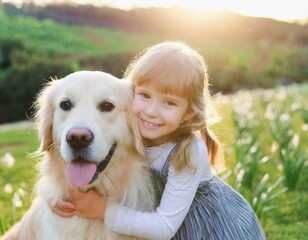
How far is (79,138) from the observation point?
8.61 ft

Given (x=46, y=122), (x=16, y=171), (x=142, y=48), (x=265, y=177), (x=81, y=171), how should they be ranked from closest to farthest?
(x=81, y=171) → (x=46, y=122) → (x=265, y=177) → (x=16, y=171) → (x=142, y=48)

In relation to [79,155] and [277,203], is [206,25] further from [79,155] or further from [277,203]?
[79,155]

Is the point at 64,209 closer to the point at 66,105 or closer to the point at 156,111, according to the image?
the point at 66,105

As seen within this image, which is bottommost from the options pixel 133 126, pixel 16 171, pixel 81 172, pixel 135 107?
pixel 16 171

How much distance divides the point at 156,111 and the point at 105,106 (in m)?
0.26

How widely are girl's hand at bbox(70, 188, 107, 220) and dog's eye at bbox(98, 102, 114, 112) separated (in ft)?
1.47

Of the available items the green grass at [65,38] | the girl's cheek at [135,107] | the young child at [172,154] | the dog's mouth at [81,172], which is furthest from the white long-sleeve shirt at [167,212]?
the green grass at [65,38]

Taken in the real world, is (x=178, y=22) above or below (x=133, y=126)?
below

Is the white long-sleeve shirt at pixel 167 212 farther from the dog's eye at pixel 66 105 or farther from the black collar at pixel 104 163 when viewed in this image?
the dog's eye at pixel 66 105

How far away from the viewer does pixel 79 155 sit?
2.69 metres

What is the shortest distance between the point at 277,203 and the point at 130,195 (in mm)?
2462

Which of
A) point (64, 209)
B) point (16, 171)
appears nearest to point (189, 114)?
point (64, 209)

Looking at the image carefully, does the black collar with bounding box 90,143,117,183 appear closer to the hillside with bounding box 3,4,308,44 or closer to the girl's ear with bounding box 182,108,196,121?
the girl's ear with bounding box 182,108,196,121

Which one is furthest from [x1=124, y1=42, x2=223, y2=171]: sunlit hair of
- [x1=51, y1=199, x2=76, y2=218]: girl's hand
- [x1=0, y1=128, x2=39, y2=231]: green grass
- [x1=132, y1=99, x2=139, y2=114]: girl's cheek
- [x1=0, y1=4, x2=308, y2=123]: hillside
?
[x1=0, y1=4, x2=308, y2=123]: hillside
